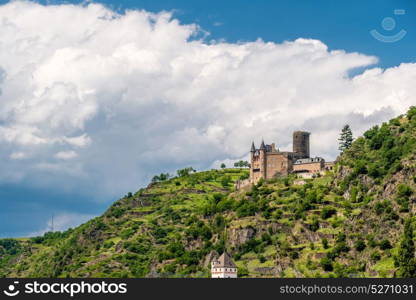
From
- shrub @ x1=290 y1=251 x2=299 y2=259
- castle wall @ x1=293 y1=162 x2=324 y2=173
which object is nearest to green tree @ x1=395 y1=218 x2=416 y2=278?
shrub @ x1=290 y1=251 x2=299 y2=259

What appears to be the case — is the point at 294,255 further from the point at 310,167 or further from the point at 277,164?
the point at 277,164

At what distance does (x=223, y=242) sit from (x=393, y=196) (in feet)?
120

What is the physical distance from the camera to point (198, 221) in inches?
7485

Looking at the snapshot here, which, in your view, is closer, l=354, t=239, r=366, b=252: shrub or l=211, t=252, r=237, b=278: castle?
l=354, t=239, r=366, b=252: shrub

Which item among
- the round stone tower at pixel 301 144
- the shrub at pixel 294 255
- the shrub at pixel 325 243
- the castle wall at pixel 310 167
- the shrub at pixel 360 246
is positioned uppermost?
the round stone tower at pixel 301 144

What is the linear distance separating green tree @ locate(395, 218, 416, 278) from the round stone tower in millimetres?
55770

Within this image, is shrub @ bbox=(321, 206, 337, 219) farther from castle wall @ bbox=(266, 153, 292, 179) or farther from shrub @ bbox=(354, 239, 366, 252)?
castle wall @ bbox=(266, 153, 292, 179)

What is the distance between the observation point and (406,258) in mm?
132125

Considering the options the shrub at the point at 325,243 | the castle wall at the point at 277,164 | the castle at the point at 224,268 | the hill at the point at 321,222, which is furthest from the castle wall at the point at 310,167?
the castle at the point at 224,268

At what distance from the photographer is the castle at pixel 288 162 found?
187625 mm

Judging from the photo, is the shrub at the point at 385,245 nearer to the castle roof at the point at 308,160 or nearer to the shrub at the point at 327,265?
the shrub at the point at 327,265

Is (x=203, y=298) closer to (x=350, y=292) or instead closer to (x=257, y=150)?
(x=350, y=292)

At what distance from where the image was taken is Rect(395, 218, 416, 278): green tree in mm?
129875

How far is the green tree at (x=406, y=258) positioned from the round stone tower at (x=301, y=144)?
5577 centimetres
